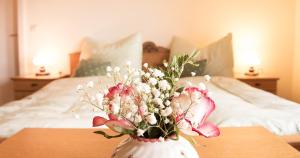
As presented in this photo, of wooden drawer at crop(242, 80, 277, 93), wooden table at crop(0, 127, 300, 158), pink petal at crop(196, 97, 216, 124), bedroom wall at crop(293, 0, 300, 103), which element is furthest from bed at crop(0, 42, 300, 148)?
bedroom wall at crop(293, 0, 300, 103)

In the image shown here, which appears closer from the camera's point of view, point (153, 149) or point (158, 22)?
point (153, 149)

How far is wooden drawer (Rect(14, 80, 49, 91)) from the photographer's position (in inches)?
145

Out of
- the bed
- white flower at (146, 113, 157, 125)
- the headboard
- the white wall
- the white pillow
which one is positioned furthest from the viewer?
the white wall

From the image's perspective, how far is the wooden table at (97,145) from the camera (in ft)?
3.74

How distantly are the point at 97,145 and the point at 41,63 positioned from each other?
2889mm

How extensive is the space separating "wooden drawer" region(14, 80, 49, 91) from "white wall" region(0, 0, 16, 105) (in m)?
0.45

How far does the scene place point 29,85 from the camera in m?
3.69

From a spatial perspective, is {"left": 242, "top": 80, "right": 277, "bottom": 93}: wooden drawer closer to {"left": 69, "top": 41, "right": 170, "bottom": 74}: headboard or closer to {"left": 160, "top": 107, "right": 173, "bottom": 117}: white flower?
{"left": 69, "top": 41, "right": 170, "bottom": 74}: headboard

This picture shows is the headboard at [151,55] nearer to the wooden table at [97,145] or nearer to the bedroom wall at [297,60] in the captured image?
the bedroom wall at [297,60]

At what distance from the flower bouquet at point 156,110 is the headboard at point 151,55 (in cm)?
297

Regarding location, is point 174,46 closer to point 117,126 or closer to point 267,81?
point 267,81

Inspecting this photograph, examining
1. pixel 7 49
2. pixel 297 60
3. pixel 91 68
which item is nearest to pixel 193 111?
pixel 91 68

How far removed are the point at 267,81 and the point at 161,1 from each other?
144 centimetres

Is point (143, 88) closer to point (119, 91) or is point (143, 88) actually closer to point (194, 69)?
point (119, 91)
